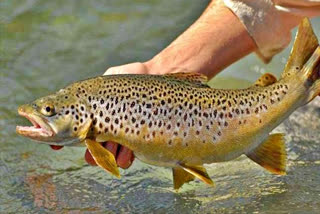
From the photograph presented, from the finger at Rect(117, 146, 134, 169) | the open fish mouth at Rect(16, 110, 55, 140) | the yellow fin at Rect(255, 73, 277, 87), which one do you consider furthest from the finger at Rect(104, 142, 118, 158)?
the yellow fin at Rect(255, 73, 277, 87)

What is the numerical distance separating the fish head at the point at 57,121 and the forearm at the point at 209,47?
844 millimetres

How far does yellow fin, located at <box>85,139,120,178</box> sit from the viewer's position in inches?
118

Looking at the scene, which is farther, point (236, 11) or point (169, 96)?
point (236, 11)

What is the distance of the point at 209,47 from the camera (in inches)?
158

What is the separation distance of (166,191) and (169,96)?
0.85 m

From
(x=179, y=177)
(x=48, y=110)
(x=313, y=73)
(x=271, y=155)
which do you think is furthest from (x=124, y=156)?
(x=313, y=73)

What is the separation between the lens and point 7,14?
704 cm

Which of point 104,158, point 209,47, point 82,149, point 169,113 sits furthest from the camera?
point 82,149

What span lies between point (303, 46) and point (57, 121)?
1055 mm

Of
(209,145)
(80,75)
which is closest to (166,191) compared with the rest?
(209,145)

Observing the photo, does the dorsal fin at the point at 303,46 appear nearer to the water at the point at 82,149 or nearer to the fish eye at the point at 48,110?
the water at the point at 82,149

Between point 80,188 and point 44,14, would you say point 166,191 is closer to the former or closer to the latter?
point 80,188

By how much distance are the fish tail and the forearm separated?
816mm

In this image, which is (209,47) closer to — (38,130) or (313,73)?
(313,73)
